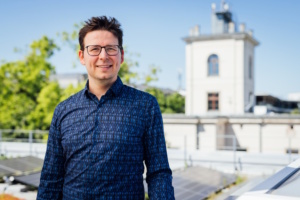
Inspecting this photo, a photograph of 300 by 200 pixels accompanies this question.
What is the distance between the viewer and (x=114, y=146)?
1451 millimetres

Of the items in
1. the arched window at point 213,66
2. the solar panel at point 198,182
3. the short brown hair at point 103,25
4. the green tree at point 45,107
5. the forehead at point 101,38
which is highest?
the arched window at point 213,66

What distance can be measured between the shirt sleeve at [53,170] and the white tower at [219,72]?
67.3 feet

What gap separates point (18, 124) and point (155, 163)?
18.6 meters

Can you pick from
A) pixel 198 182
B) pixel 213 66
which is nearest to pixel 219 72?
pixel 213 66

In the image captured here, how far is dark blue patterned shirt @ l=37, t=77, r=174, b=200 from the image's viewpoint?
1449mm

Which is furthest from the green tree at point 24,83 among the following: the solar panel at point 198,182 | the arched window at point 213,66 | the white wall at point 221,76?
the solar panel at point 198,182

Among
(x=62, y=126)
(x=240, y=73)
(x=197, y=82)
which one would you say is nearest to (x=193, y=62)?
(x=197, y=82)

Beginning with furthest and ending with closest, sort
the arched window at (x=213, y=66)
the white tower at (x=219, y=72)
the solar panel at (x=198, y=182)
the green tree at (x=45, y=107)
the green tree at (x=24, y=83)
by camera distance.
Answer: the arched window at (x=213, y=66), the white tower at (x=219, y=72), the green tree at (x=24, y=83), the green tree at (x=45, y=107), the solar panel at (x=198, y=182)

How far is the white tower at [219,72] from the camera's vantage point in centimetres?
2191

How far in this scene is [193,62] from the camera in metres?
22.7

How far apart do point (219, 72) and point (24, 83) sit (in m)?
10.9

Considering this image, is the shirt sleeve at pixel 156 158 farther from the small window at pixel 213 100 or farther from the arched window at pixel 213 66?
the arched window at pixel 213 66

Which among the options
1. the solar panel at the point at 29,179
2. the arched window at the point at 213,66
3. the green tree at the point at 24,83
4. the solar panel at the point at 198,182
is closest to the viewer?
the solar panel at the point at 198,182

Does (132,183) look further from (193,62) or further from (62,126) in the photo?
(193,62)
